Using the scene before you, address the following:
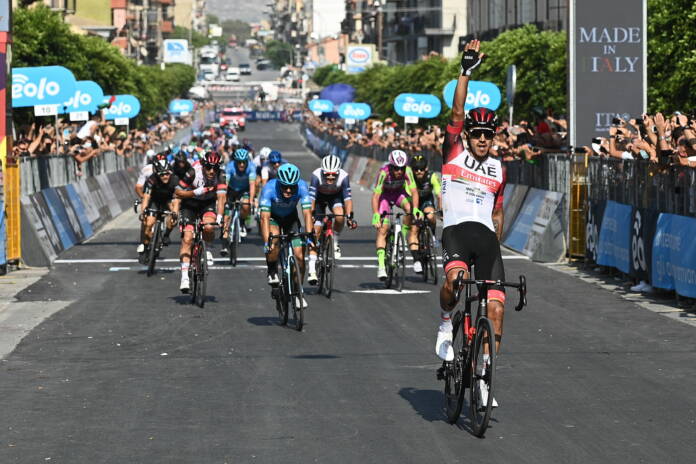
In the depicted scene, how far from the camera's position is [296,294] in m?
14.5

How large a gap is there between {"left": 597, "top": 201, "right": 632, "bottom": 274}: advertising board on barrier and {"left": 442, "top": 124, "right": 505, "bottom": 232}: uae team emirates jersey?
9.82 meters

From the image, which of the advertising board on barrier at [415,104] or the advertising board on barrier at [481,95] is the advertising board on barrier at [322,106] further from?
the advertising board on barrier at [481,95]

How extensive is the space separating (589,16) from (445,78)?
34.3 metres

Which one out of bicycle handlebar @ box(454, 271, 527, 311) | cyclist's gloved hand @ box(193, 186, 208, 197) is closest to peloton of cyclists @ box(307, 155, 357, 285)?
cyclist's gloved hand @ box(193, 186, 208, 197)

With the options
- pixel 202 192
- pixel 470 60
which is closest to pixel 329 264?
pixel 202 192

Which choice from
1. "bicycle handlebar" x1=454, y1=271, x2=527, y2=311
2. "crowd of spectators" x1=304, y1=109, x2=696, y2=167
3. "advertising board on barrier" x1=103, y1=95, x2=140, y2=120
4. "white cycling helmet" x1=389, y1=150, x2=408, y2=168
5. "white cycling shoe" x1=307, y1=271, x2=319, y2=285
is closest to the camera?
"bicycle handlebar" x1=454, y1=271, x2=527, y2=311

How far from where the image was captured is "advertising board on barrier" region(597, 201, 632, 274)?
19078 mm

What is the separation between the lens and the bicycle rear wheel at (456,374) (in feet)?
29.7

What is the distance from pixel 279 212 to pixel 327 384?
15.3 feet

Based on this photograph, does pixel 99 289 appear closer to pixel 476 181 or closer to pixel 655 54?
pixel 476 181

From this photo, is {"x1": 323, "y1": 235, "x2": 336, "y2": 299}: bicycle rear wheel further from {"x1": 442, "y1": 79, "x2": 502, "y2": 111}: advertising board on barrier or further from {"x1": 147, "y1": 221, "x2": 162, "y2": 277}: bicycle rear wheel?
{"x1": 442, "y1": 79, "x2": 502, "y2": 111}: advertising board on barrier

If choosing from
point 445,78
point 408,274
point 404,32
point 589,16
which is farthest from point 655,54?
point 404,32

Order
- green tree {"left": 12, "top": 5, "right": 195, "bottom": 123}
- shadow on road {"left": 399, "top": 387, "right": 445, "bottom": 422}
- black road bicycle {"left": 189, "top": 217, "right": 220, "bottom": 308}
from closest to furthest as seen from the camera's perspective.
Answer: shadow on road {"left": 399, "top": 387, "right": 445, "bottom": 422} → black road bicycle {"left": 189, "top": 217, "right": 220, "bottom": 308} → green tree {"left": 12, "top": 5, "right": 195, "bottom": 123}

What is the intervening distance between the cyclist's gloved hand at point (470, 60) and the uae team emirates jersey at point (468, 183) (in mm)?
446
